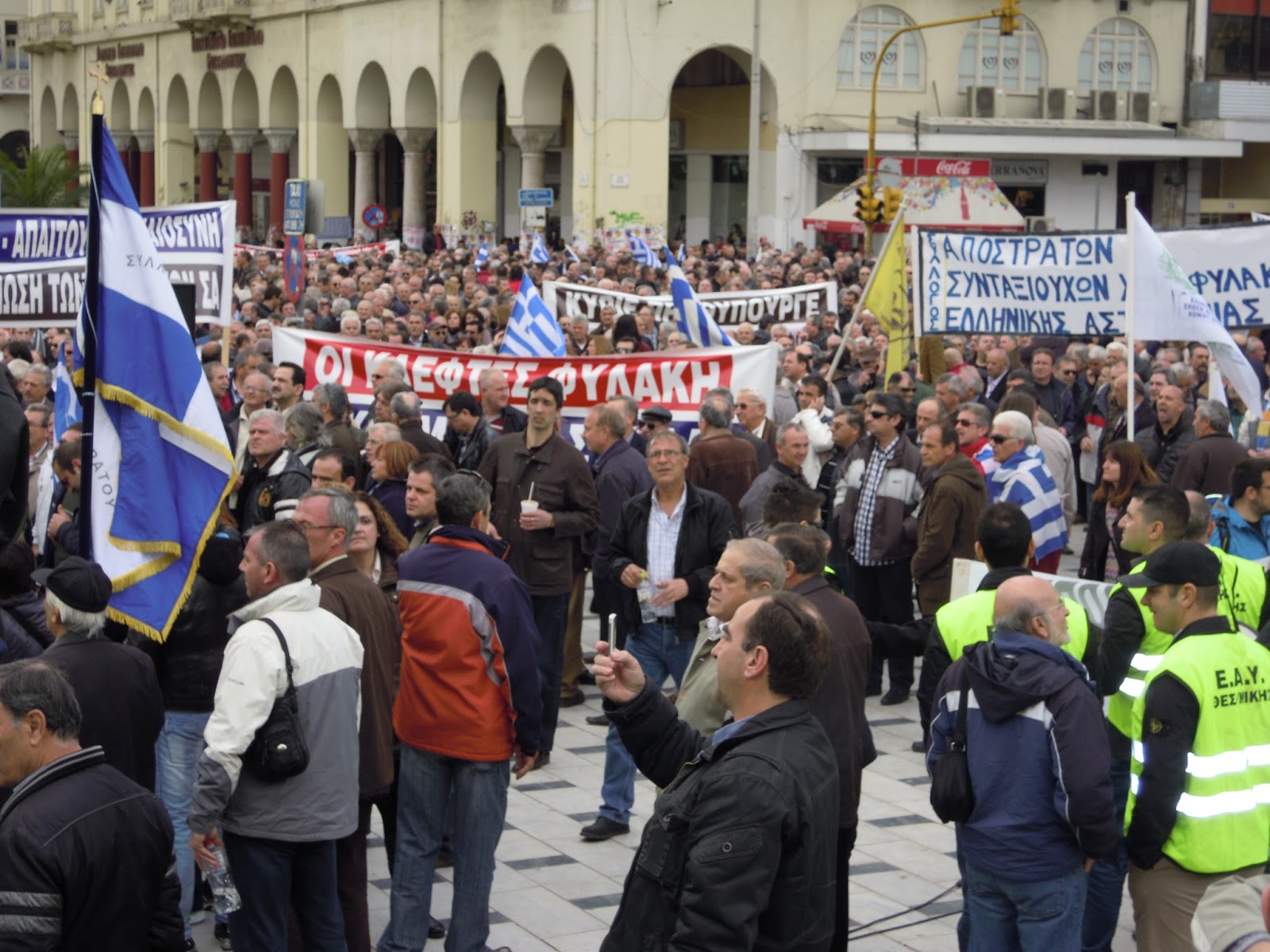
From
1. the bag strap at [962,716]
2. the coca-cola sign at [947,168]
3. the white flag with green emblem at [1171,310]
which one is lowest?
the bag strap at [962,716]

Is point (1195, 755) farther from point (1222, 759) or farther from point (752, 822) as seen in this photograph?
point (752, 822)

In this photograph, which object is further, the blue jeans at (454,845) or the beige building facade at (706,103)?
the beige building facade at (706,103)

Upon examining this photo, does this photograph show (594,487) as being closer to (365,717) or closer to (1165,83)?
(365,717)

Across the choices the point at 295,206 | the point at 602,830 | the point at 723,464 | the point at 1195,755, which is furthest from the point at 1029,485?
the point at 295,206

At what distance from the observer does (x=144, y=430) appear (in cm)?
630

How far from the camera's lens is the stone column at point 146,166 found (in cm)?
6700

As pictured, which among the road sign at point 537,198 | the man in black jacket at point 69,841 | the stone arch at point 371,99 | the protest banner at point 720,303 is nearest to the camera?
the man in black jacket at point 69,841

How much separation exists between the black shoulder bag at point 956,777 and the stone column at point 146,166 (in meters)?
65.2

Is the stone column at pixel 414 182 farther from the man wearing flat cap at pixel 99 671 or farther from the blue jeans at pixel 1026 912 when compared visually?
the blue jeans at pixel 1026 912

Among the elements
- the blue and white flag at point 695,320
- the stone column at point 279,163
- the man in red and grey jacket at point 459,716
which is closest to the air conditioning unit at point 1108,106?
the stone column at point 279,163

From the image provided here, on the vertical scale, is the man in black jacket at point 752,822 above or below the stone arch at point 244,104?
below

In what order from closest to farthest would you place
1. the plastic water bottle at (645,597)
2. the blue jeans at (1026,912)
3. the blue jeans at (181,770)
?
the blue jeans at (1026,912)
the blue jeans at (181,770)
the plastic water bottle at (645,597)

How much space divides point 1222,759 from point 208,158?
60.9m

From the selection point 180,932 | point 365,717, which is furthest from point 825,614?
point 180,932
